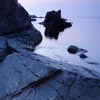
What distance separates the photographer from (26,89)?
9961 mm

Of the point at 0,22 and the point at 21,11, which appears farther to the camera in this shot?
the point at 21,11

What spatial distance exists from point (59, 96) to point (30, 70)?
5.37 ft

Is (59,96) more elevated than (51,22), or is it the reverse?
(59,96)

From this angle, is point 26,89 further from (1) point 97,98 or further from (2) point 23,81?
→ (1) point 97,98

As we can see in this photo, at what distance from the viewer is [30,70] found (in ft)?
34.5

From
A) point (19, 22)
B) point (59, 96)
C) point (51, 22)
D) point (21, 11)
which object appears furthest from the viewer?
point (51, 22)

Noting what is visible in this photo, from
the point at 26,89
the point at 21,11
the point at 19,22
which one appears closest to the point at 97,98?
the point at 26,89

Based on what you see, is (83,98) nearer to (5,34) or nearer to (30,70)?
(30,70)

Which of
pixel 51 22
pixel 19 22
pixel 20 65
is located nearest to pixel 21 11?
pixel 19 22

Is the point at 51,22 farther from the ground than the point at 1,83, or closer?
closer

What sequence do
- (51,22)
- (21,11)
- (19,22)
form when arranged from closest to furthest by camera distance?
(19,22) → (21,11) → (51,22)

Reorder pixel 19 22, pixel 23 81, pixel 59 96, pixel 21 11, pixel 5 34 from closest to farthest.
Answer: pixel 59 96 < pixel 23 81 < pixel 5 34 < pixel 19 22 < pixel 21 11

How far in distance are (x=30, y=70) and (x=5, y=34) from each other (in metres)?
15.3

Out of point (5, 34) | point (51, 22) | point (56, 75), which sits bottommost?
point (51, 22)
